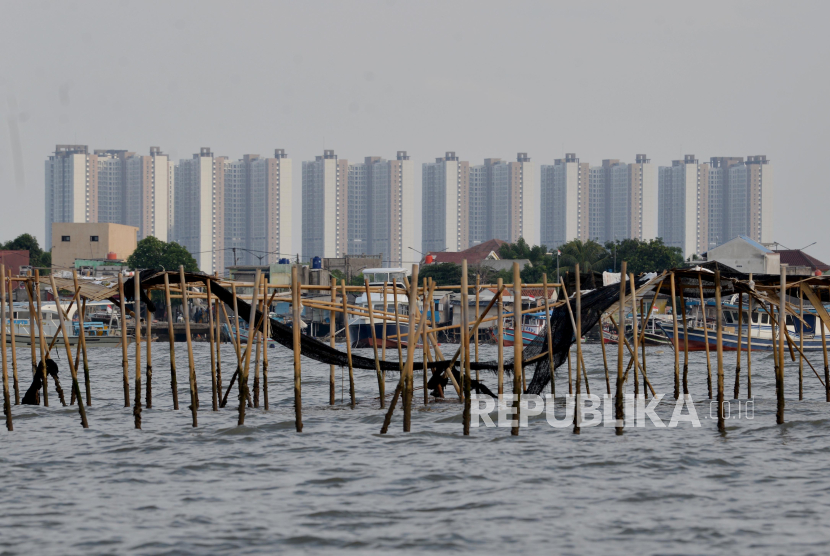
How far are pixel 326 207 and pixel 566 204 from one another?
96.9 feet

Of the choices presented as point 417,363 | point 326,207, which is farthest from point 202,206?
point 417,363

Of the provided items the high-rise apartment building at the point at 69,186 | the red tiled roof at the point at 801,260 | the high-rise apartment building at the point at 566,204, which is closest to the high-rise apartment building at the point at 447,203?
the high-rise apartment building at the point at 566,204

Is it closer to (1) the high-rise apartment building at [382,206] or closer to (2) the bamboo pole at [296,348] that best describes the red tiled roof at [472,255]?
(1) the high-rise apartment building at [382,206]

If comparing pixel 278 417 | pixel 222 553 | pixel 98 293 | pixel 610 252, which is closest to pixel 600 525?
pixel 222 553

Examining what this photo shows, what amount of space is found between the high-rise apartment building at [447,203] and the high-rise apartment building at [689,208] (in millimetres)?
24531

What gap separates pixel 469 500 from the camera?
377 inches

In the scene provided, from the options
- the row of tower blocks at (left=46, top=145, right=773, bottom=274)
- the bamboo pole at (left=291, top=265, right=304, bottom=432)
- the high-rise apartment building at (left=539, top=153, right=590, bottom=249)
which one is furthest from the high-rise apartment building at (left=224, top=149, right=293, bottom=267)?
the bamboo pole at (left=291, top=265, right=304, bottom=432)

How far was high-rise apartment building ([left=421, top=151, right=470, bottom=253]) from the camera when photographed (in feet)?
380

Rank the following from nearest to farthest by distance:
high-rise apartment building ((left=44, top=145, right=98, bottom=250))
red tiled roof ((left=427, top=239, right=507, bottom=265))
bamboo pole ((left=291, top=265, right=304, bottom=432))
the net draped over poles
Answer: bamboo pole ((left=291, top=265, right=304, bottom=432))
the net draped over poles
red tiled roof ((left=427, top=239, right=507, bottom=265))
high-rise apartment building ((left=44, top=145, right=98, bottom=250))

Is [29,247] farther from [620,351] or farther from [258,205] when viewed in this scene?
[620,351]

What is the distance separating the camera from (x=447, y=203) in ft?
381

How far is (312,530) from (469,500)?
179cm

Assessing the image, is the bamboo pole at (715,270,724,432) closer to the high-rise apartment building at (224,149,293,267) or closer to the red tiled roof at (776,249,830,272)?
the red tiled roof at (776,249,830,272)

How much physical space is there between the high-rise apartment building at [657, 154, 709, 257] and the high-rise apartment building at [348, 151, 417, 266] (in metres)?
31.7
